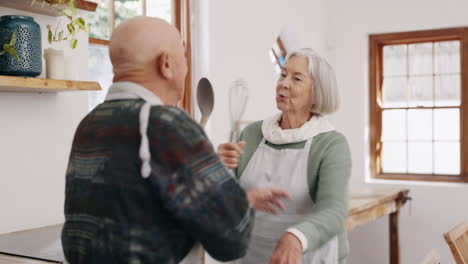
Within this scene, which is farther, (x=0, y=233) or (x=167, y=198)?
(x=0, y=233)

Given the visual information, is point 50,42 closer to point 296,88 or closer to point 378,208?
point 296,88

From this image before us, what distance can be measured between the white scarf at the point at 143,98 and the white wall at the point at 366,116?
12.6 feet

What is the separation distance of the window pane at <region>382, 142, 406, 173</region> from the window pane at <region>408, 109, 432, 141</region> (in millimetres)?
133

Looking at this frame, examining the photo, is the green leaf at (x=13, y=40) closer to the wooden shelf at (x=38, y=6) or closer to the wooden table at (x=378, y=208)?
the wooden shelf at (x=38, y=6)

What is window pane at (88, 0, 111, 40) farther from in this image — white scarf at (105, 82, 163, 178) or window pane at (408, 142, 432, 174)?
window pane at (408, 142, 432, 174)

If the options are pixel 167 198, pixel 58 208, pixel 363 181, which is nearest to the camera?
pixel 167 198

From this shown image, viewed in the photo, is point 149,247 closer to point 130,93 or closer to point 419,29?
point 130,93

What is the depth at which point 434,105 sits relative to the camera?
174 inches

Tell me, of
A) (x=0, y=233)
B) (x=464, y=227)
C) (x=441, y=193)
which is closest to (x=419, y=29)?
(x=441, y=193)

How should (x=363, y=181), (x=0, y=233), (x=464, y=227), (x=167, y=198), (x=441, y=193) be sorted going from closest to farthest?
(x=167, y=198) < (x=0, y=233) < (x=464, y=227) < (x=441, y=193) < (x=363, y=181)

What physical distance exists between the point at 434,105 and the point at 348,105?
2.34 ft

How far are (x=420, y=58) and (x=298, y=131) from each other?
332 cm

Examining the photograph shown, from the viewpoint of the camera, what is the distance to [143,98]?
0.86 m

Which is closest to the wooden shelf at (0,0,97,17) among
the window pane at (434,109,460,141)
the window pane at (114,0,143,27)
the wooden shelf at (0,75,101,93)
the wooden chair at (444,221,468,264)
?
the wooden shelf at (0,75,101,93)
